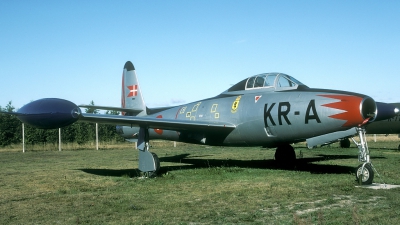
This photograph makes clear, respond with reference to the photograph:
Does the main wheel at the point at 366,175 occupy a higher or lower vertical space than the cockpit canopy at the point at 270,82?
lower

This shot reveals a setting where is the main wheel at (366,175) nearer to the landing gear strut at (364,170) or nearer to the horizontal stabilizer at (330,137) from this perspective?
the landing gear strut at (364,170)

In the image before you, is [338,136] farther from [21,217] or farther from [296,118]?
[21,217]

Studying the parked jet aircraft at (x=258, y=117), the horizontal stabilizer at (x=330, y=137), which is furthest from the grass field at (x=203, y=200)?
the parked jet aircraft at (x=258, y=117)

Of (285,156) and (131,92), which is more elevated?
(131,92)

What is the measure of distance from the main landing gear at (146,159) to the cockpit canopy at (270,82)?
3649mm

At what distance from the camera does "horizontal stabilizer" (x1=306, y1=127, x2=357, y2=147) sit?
1028cm

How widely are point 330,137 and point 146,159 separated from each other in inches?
222

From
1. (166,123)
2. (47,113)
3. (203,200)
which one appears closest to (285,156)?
(166,123)

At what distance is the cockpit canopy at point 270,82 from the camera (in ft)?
40.2

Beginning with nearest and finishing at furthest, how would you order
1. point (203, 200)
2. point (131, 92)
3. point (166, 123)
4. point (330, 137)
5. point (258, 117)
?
point (203, 200) → point (330, 137) → point (258, 117) → point (166, 123) → point (131, 92)

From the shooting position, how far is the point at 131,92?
1908cm

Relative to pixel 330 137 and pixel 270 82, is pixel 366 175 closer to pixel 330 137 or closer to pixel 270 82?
pixel 330 137

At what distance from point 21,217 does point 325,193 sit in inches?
229

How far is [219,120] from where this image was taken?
44.2 feet
